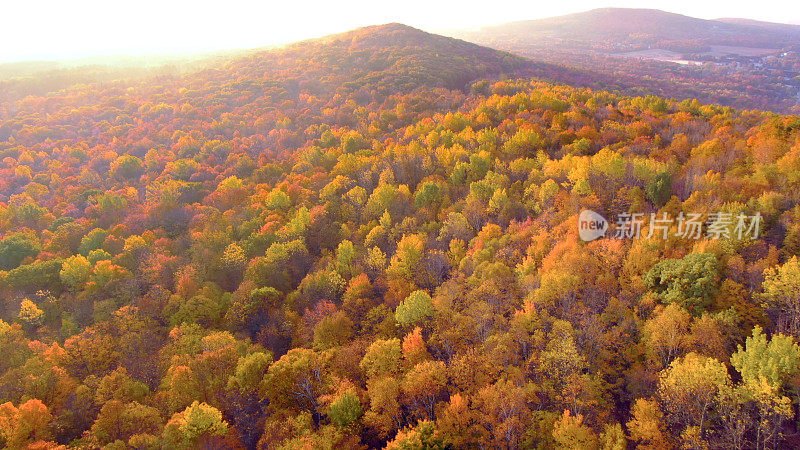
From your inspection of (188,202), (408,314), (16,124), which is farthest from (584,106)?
(16,124)

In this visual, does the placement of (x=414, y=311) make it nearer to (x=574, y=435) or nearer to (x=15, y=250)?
(x=574, y=435)

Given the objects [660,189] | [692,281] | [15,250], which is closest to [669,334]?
[692,281]

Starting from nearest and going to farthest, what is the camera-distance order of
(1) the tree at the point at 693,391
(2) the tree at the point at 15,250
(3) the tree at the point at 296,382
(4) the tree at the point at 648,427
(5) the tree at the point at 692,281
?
(4) the tree at the point at 648,427, (1) the tree at the point at 693,391, (5) the tree at the point at 692,281, (3) the tree at the point at 296,382, (2) the tree at the point at 15,250

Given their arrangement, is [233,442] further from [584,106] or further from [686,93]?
[686,93]

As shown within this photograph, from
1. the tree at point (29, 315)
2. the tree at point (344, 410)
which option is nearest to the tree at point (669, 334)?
the tree at point (344, 410)

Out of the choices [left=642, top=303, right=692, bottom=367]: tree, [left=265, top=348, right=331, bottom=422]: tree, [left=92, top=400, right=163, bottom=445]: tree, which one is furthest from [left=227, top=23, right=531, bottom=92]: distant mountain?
[left=92, top=400, right=163, bottom=445]: tree

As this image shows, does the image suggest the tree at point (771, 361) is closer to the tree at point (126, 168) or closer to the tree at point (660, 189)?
the tree at point (660, 189)

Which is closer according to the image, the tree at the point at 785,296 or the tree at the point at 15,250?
the tree at the point at 785,296

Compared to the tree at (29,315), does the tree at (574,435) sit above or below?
above
